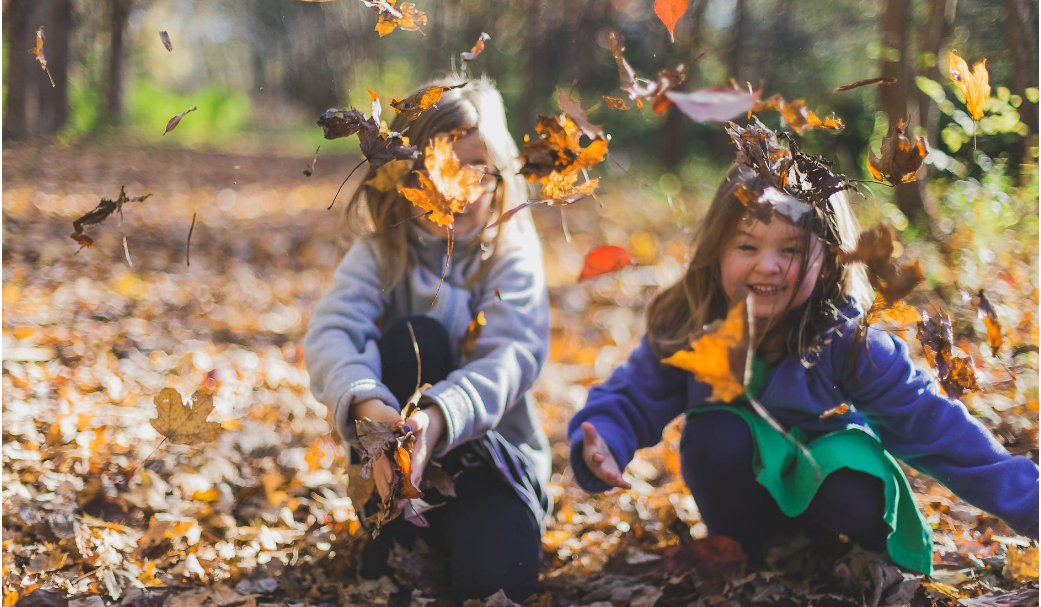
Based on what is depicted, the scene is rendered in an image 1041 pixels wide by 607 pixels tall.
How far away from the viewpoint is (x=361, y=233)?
2.04 meters

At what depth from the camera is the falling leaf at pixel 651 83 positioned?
119cm

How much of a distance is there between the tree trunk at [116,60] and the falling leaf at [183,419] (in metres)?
14.5

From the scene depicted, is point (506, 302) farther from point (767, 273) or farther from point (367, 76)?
point (367, 76)

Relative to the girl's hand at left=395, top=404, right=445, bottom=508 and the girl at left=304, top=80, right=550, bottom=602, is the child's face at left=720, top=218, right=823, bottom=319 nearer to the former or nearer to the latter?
the girl at left=304, top=80, right=550, bottom=602

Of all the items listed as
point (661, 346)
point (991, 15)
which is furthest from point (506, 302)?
point (991, 15)

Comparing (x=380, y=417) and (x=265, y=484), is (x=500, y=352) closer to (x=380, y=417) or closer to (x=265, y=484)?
(x=380, y=417)

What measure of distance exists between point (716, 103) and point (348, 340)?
105 centimetres

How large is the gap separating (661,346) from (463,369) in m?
0.47

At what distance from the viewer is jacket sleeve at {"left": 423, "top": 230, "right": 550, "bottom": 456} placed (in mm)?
1677

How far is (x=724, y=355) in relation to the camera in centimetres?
135

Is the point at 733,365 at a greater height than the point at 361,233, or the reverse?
the point at 361,233

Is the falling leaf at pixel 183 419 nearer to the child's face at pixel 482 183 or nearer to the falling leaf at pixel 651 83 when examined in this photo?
the child's face at pixel 482 183

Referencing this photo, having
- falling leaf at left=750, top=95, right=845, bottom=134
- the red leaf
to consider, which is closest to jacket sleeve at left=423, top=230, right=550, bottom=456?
the red leaf

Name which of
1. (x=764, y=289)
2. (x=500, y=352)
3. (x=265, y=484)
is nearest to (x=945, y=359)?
(x=764, y=289)
